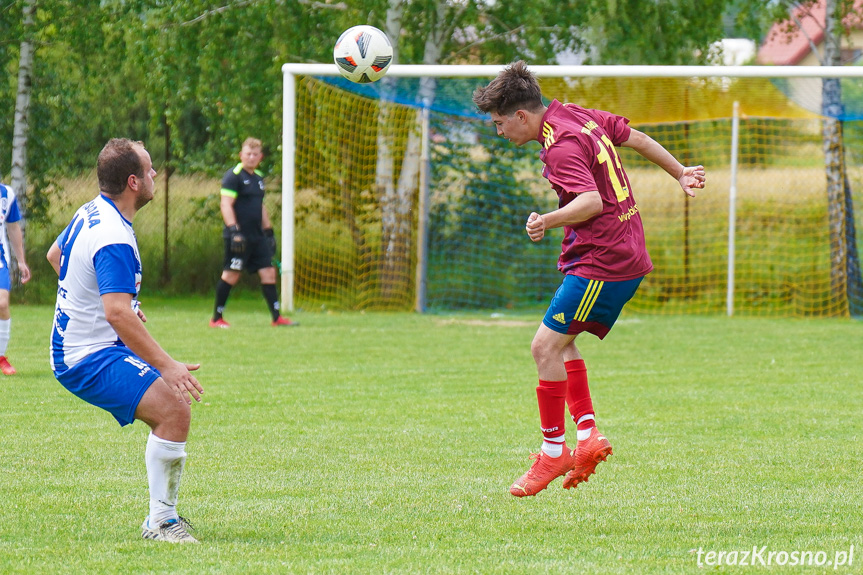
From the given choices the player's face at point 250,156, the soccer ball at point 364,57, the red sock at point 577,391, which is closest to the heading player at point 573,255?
the red sock at point 577,391

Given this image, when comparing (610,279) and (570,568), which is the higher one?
(610,279)

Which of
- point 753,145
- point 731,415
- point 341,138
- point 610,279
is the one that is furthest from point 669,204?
point 610,279

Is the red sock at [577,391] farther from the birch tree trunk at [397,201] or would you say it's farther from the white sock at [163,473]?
the birch tree trunk at [397,201]

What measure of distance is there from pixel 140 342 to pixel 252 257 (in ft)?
29.8

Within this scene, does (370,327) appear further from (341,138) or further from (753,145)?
(753,145)

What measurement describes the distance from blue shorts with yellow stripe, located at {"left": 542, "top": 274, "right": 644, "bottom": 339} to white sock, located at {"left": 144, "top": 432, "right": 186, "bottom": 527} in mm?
1855

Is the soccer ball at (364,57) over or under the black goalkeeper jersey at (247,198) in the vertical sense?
over

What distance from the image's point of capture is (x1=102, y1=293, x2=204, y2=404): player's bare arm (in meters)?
3.96

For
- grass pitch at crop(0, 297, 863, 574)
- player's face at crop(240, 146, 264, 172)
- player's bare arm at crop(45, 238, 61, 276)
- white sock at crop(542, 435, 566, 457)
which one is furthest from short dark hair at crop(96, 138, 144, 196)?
player's face at crop(240, 146, 264, 172)

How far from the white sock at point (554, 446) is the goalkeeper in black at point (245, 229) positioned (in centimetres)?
807

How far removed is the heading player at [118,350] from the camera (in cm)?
416

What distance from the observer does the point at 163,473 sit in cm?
427

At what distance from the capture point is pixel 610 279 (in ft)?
16.4

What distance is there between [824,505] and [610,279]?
1.44m
